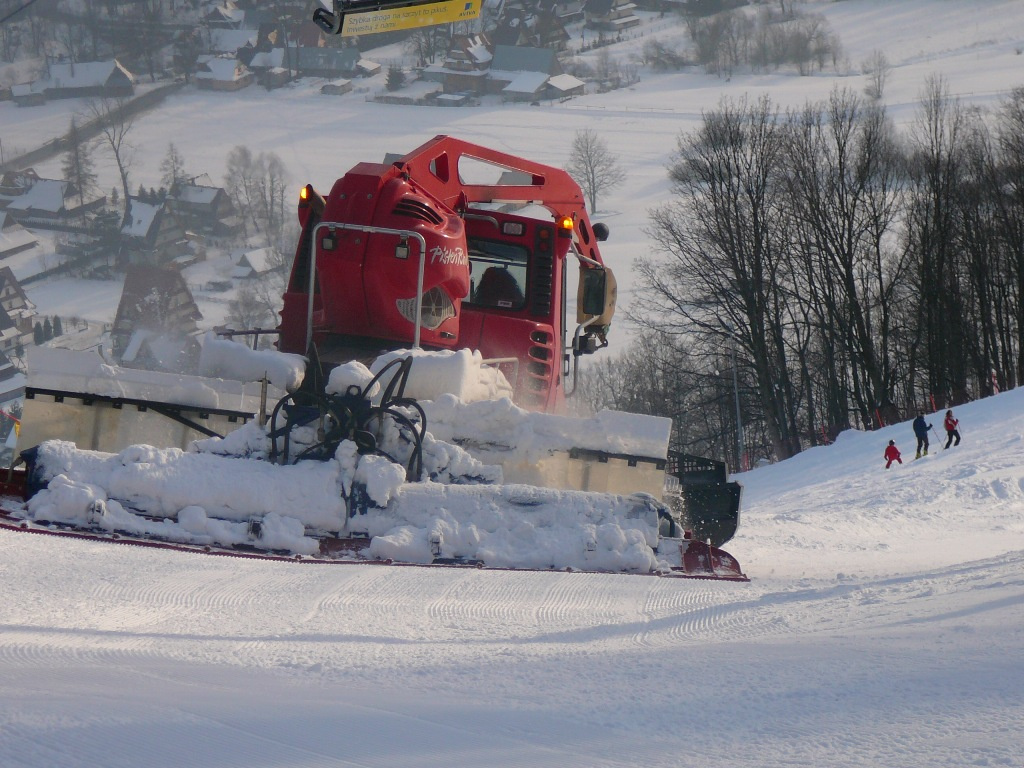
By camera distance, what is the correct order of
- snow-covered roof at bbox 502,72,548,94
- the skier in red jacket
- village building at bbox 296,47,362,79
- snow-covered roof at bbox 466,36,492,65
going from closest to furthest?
the skier in red jacket → village building at bbox 296,47,362,79 → snow-covered roof at bbox 502,72,548,94 → snow-covered roof at bbox 466,36,492,65

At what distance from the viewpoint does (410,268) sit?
30.6 ft

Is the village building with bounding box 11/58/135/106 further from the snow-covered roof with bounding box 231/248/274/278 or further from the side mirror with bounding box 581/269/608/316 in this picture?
the side mirror with bounding box 581/269/608/316

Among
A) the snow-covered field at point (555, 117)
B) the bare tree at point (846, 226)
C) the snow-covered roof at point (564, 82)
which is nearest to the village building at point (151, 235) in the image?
the snow-covered field at point (555, 117)

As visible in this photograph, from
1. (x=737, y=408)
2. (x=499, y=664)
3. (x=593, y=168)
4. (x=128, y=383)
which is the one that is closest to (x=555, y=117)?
(x=593, y=168)

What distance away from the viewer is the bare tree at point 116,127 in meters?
73.9

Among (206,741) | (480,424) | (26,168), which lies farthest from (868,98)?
(206,741)

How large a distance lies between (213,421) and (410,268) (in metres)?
1.89

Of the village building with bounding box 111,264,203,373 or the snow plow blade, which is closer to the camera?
the snow plow blade

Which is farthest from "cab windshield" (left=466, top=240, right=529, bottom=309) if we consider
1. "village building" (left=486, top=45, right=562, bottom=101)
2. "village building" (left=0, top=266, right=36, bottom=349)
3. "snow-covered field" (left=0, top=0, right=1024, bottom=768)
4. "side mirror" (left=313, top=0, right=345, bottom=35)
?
"village building" (left=486, top=45, right=562, bottom=101)

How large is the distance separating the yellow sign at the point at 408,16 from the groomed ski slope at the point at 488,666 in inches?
199

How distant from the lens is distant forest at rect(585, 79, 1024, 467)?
4069cm

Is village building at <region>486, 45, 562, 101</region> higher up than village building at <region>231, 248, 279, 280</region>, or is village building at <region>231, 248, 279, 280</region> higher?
village building at <region>486, 45, 562, 101</region>

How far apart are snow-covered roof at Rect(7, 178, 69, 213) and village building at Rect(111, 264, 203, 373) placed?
13.1 m

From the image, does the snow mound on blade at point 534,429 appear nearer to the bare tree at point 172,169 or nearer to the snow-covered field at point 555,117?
the snow-covered field at point 555,117
